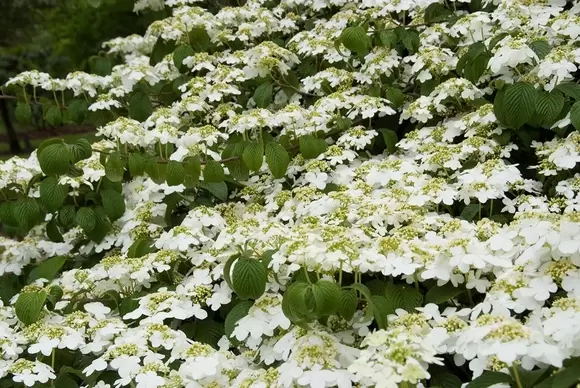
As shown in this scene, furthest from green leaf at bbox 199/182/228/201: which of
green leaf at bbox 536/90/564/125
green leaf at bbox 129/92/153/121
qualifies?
green leaf at bbox 536/90/564/125

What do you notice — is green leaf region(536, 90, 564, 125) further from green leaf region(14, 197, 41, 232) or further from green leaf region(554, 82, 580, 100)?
green leaf region(14, 197, 41, 232)

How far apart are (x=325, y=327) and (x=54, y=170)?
1.26 meters

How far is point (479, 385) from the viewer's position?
1.35 m

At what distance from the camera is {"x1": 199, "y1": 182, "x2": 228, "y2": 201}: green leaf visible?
259cm

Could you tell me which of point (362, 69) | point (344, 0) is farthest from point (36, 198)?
point (344, 0)

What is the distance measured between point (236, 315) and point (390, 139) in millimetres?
1162

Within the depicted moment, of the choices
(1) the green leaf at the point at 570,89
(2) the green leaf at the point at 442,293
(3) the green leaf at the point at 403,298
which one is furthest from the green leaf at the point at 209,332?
(1) the green leaf at the point at 570,89

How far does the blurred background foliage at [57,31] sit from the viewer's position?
525 centimetres

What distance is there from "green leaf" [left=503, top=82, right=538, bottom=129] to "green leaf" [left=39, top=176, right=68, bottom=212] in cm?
172

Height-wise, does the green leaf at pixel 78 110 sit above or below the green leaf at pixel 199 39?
below

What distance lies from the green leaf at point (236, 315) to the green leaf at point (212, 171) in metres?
0.69

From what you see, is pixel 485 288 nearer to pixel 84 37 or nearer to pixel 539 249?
pixel 539 249

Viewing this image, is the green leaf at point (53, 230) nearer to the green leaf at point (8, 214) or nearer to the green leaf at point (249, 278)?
the green leaf at point (8, 214)

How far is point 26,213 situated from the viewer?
2.65m
